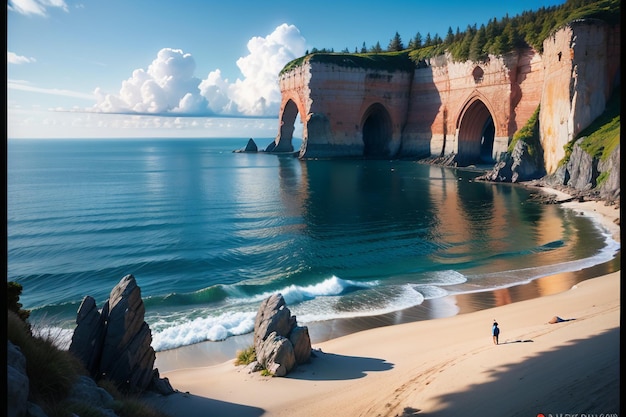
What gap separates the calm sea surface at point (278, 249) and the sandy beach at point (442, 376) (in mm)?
3422

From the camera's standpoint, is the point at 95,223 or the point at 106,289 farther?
the point at 95,223

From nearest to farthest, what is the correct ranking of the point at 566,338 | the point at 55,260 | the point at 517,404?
the point at 517,404 < the point at 566,338 < the point at 55,260

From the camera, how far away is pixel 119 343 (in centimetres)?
1079

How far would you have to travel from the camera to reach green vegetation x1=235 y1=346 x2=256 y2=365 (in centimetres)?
1341

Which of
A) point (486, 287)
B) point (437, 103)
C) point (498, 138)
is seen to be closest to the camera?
point (486, 287)

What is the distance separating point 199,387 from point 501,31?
65.3 metres

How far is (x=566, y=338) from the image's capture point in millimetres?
11836

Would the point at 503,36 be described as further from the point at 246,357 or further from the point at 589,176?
the point at 246,357

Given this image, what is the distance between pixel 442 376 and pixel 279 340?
13.8 feet

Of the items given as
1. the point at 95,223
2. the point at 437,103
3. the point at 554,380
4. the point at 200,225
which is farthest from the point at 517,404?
the point at 437,103

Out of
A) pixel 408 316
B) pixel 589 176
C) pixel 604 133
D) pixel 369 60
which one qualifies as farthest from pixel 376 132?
pixel 408 316

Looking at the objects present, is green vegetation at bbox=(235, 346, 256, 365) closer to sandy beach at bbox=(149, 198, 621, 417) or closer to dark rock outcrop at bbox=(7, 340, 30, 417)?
sandy beach at bbox=(149, 198, 621, 417)

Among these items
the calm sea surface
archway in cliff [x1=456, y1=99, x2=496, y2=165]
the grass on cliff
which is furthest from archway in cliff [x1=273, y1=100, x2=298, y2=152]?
the grass on cliff

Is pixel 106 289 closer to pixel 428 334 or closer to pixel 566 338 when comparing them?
pixel 428 334
